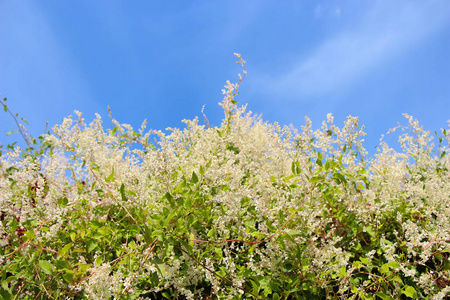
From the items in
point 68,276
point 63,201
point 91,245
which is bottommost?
point 68,276

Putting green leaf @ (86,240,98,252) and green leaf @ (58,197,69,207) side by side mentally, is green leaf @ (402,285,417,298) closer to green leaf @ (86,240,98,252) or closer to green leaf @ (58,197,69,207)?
green leaf @ (86,240,98,252)

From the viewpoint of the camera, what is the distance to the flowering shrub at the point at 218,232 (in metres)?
2.49

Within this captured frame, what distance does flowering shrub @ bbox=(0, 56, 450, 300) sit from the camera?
2486 millimetres

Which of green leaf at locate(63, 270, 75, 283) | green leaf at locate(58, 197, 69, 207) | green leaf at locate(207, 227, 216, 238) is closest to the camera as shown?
green leaf at locate(63, 270, 75, 283)

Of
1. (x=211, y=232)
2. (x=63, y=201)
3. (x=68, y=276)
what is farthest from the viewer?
(x=63, y=201)

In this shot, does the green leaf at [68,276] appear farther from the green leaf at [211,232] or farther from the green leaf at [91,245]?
the green leaf at [211,232]

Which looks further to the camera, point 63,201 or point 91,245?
point 63,201

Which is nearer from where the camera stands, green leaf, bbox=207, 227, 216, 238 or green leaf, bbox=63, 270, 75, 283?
green leaf, bbox=63, 270, 75, 283

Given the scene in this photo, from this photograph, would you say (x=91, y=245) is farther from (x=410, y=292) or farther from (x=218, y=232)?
(x=410, y=292)

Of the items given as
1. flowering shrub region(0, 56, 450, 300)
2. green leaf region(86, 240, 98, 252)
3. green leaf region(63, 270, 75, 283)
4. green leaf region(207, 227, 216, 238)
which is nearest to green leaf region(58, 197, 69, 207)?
flowering shrub region(0, 56, 450, 300)

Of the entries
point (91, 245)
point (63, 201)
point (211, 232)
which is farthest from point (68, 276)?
point (211, 232)

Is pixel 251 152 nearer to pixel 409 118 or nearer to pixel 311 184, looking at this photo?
pixel 311 184

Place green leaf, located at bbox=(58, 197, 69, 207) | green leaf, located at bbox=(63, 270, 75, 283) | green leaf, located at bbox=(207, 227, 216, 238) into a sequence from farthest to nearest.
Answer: green leaf, located at bbox=(58, 197, 69, 207), green leaf, located at bbox=(207, 227, 216, 238), green leaf, located at bbox=(63, 270, 75, 283)

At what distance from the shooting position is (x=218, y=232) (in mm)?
2766
